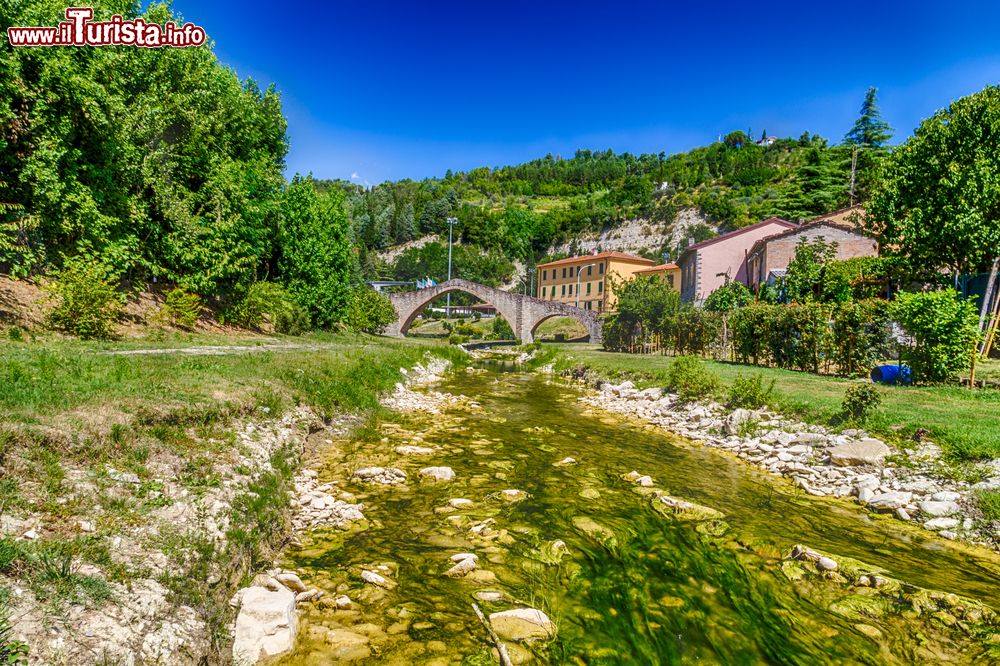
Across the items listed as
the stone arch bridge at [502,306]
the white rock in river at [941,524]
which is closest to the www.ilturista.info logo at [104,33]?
the white rock in river at [941,524]

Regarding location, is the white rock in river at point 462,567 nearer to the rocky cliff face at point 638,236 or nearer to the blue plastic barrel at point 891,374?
the blue plastic barrel at point 891,374

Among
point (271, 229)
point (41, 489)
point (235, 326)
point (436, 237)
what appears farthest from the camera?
point (436, 237)

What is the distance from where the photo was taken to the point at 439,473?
8.11 metres

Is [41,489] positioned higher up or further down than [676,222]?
further down

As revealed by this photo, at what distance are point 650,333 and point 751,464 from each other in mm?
23519

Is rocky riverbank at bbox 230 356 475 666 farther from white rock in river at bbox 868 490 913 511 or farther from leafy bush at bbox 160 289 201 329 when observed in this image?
leafy bush at bbox 160 289 201 329

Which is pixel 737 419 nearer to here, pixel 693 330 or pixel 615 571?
pixel 615 571

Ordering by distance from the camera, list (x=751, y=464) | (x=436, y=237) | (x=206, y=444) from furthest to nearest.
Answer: (x=436, y=237)
(x=751, y=464)
(x=206, y=444)

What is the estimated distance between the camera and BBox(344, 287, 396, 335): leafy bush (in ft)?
126

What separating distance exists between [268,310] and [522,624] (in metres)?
23.5

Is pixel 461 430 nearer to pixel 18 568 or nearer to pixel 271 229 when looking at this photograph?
pixel 18 568

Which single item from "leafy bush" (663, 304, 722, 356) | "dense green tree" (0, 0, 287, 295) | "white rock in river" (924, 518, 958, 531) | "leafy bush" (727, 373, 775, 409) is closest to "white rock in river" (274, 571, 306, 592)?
"white rock in river" (924, 518, 958, 531)

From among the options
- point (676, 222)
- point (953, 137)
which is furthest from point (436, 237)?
point (953, 137)

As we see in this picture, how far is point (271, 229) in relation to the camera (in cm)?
2686
